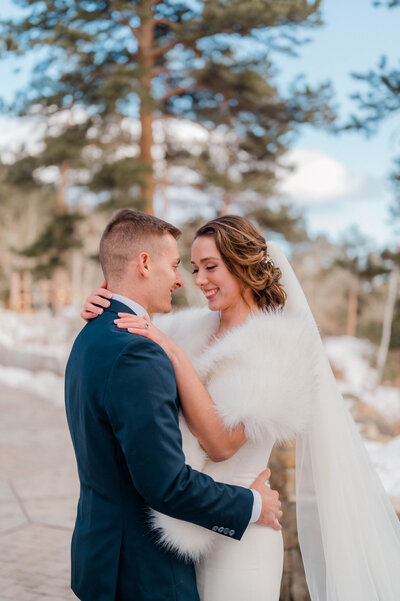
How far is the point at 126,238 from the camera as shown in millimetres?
2045

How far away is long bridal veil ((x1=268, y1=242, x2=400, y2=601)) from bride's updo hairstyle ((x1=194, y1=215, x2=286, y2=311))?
0.32ft

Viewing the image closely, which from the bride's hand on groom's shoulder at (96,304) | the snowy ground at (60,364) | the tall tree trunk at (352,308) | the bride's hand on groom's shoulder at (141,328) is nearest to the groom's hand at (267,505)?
the bride's hand on groom's shoulder at (141,328)

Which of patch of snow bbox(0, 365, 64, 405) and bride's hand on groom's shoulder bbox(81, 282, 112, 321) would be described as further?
patch of snow bbox(0, 365, 64, 405)

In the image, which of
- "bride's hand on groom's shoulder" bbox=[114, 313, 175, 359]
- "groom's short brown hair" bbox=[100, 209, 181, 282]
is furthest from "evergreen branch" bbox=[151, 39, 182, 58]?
"bride's hand on groom's shoulder" bbox=[114, 313, 175, 359]

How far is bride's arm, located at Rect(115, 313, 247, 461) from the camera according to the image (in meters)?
1.97

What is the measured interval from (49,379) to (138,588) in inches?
491

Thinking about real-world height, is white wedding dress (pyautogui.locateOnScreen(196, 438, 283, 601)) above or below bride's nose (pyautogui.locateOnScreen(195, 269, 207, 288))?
below

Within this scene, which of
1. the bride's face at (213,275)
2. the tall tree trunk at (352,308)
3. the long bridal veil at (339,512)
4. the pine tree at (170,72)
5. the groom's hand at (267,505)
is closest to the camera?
the groom's hand at (267,505)

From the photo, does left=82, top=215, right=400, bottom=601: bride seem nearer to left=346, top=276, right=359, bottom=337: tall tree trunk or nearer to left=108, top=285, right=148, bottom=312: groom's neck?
left=108, top=285, right=148, bottom=312: groom's neck

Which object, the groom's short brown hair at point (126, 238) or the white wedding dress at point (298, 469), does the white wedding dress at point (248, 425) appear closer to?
the white wedding dress at point (298, 469)

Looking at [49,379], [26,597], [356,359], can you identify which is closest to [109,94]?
[49,379]

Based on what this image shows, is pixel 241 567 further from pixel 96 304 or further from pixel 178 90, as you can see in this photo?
pixel 178 90

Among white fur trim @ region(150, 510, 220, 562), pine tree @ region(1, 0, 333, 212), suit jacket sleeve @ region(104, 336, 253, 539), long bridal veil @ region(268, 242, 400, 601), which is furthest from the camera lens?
pine tree @ region(1, 0, 333, 212)

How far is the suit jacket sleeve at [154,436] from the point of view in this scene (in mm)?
1725
